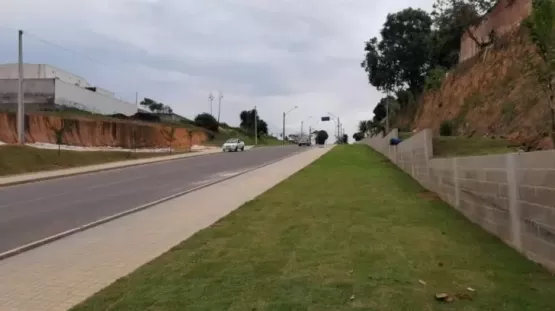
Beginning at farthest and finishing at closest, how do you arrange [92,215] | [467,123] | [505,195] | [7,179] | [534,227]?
[467,123], [7,179], [92,215], [505,195], [534,227]

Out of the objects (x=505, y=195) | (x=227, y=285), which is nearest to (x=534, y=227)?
(x=505, y=195)

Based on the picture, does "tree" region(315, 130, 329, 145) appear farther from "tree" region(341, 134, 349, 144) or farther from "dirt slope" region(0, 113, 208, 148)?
"dirt slope" region(0, 113, 208, 148)

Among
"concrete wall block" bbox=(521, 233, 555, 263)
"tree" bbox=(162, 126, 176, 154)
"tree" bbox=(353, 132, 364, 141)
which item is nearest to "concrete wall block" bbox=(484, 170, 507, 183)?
"concrete wall block" bbox=(521, 233, 555, 263)

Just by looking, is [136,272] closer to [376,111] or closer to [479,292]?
[479,292]

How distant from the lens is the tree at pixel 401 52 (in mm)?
66812

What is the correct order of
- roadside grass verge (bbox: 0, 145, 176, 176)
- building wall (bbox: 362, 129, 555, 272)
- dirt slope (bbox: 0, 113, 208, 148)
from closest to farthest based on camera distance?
1. building wall (bbox: 362, 129, 555, 272)
2. roadside grass verge (bbox: 0, 145, 176, 176)
3. dirt slope (bbox: 0, 113, 208, 148)

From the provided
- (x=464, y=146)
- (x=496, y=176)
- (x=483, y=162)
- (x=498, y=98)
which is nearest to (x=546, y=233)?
(x=496, y=176)

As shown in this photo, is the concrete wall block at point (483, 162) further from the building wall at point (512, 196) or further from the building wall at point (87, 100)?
the building wall at point (87, 100)

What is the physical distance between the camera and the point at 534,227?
6.14m

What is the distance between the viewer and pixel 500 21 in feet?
113

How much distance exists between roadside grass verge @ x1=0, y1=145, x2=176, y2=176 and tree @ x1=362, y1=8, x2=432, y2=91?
133 ft

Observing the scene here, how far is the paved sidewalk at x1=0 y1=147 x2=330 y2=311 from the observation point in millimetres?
5919

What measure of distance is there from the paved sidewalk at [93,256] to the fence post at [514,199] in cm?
501

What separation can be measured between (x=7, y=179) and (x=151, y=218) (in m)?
16.6
